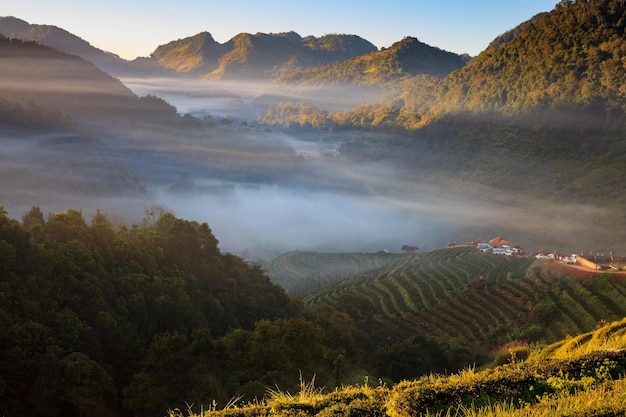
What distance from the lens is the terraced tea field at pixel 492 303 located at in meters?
40.9

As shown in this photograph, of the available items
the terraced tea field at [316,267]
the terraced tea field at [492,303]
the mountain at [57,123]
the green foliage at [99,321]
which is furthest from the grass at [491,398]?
the mountain at [57,123]

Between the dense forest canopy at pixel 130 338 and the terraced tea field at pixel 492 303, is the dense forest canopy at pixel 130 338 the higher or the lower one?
the higher one

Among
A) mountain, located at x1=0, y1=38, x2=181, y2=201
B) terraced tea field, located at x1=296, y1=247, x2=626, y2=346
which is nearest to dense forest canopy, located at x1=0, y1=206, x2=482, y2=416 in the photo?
terraced tea field, located at x1=296, y1=247, x2=626, y2=346

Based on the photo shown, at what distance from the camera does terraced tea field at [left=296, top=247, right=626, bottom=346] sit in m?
40.9

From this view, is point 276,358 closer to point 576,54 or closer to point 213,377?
point 213,377

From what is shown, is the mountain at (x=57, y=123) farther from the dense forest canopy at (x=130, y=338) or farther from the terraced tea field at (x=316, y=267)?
the dense forest canopy at (x=130, y=338)

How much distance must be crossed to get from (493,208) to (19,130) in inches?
4572

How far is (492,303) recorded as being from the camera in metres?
51.1

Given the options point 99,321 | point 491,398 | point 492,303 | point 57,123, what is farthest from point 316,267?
point 491,398

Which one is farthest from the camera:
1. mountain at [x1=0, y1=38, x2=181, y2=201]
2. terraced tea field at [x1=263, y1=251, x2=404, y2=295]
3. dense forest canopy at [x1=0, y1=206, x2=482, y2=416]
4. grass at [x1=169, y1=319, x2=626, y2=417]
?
mountain at [x1=0, y1=38, x2=181, y2=201]

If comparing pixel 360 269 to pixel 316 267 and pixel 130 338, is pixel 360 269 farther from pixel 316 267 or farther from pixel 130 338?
pixel 130 338

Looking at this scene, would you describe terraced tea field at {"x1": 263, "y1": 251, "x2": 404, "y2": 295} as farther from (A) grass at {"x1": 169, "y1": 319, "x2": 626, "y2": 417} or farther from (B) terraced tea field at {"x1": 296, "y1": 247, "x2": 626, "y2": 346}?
(A) grass at {"x1": 169, "y1": 319, "x2": 626, "y2": 417}

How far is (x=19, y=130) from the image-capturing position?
117 m

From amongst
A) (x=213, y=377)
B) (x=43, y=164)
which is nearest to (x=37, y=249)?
(x=213, y=377)
